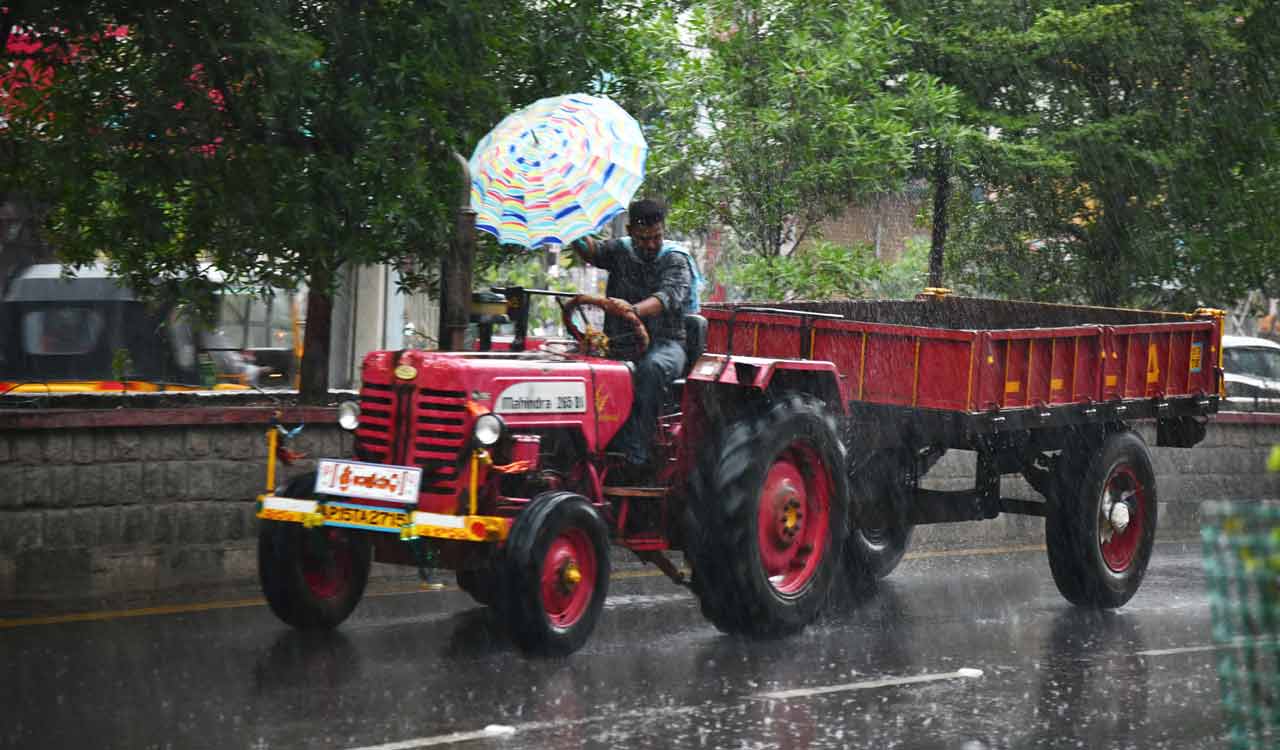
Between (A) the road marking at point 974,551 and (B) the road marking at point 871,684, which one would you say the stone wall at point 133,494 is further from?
(A) the road marking at point 974,551

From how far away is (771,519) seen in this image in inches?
382

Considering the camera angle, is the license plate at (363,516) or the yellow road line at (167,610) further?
the yellow road line at (167,610)

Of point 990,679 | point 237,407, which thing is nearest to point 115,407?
point 237,407

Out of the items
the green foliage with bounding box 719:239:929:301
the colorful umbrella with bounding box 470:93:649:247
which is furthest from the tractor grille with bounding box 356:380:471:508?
the green foliage with bounding box 719:239:929:301

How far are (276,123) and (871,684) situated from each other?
16.6 ft

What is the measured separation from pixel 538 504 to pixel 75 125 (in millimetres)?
4563

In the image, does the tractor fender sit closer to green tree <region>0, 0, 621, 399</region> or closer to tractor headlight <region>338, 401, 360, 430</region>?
tractor headlight <region>338, 401, 360, 430</region>

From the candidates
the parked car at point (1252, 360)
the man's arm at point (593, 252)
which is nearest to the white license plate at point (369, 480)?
the man's arm at point (593, 252)

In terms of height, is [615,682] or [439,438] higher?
[439,438]

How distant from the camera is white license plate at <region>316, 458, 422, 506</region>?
8.22m

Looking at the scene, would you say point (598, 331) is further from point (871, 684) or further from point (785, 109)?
point (785, 109)

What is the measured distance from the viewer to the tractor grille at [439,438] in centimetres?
847

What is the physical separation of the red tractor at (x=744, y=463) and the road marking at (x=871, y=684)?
3.35 ft

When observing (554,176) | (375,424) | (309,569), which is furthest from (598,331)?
(309,569)
